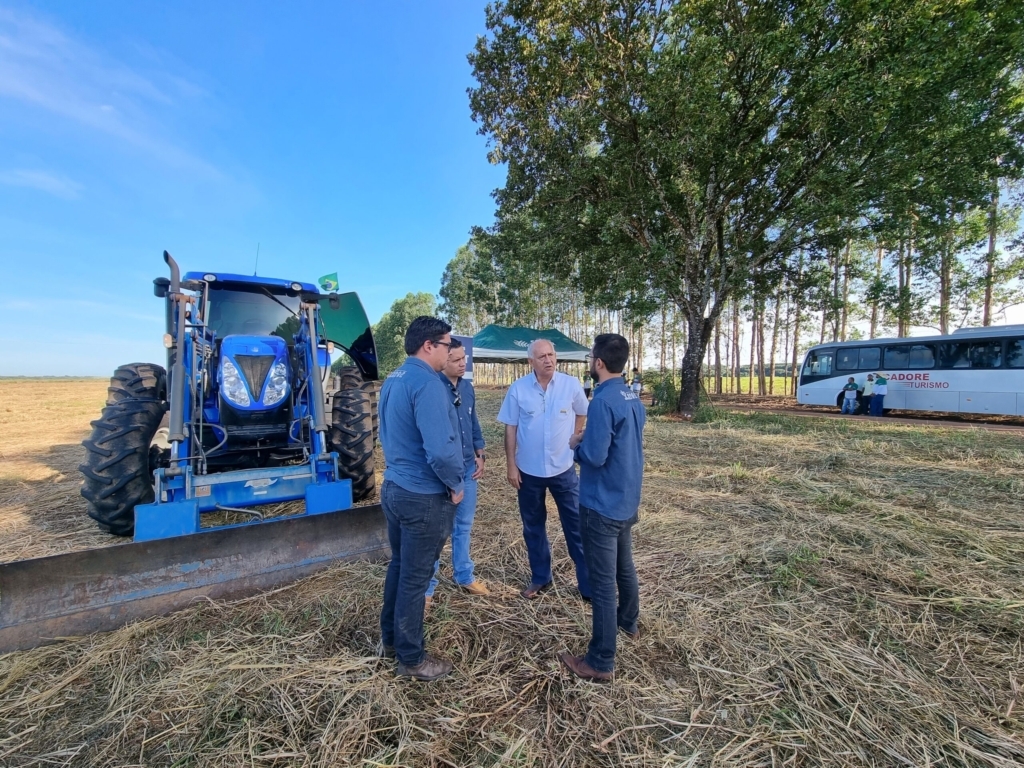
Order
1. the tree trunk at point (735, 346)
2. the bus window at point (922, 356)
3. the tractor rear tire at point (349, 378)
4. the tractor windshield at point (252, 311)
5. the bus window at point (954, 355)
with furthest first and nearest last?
the tree trunk at point (735, 346)
the bus window at point (922, 356)
the bus window at point (954, 355)
the tractor rear tire at point (349, 378)
the tractor windshield at point (252, 311)

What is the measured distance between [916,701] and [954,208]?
12.7 metres

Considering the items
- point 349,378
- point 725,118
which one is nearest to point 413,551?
point 349,378

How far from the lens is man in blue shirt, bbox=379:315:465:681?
1.99 metres

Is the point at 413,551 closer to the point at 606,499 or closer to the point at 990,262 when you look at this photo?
the point at 606,499

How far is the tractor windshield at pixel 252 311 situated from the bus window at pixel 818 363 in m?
19.4

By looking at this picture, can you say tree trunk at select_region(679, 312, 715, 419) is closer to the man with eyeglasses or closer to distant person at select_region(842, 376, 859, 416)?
distant person at select_region(842, 376, 859, 416)

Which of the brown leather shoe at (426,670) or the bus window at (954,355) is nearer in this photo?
the brown leather shoe at (426,670)

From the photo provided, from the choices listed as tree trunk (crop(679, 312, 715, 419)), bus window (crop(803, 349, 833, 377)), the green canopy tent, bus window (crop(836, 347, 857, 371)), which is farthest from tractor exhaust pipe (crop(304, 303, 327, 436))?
bus window (crop(803, 349, 833, 377))

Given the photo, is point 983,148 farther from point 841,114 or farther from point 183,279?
point 183,279

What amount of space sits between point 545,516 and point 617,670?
92cm

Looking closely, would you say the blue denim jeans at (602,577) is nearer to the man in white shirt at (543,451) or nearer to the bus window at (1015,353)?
the man in white shirt at (543,451)

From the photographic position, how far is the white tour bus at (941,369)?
12414mm

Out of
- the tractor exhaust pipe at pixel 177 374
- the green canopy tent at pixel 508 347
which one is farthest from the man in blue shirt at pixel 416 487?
the green canopy tent at pixel 508 347

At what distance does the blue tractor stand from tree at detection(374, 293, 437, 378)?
40093 mm
